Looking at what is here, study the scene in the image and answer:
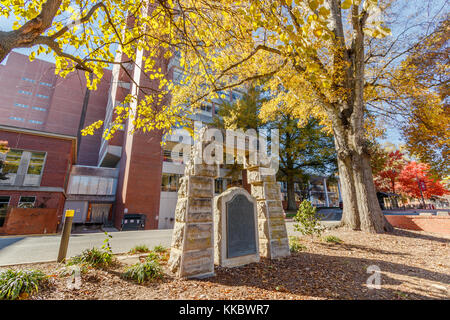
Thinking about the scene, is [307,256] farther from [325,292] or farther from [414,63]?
[414,63]

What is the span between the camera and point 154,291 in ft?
10.9

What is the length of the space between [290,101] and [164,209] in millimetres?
21567

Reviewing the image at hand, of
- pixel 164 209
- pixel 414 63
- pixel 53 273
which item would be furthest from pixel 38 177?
pixel 414 63

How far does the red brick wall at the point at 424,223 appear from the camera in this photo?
9508 millimetres

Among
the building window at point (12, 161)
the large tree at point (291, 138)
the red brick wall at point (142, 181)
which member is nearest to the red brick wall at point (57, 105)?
the building window at point (12, 161)

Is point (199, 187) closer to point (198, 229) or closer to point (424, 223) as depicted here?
point (198, 229)

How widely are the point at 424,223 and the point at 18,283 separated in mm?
15474

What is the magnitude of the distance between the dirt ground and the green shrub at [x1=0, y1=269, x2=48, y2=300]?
0.53 ft

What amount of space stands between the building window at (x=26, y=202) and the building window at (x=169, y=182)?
12.9 metres

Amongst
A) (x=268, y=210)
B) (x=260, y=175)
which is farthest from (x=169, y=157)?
(x=268, y=210)

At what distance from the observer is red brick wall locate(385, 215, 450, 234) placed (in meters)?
9.51

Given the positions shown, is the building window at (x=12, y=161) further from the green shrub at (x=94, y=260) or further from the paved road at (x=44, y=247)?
the green shrub at (x=94, y=260)

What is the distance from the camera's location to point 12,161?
1720 centimetres

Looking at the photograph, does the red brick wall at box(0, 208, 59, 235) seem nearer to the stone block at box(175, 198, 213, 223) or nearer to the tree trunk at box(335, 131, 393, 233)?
the stone block at box(175, 198, 213, 223)
